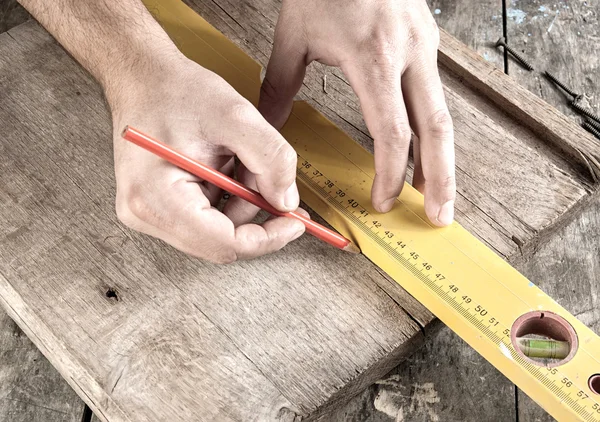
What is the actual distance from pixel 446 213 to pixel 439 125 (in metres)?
0.16

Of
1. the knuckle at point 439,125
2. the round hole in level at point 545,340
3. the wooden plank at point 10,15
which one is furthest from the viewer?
the wooden plank at point 10,15

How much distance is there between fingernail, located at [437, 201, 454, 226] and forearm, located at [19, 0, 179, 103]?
554 mm

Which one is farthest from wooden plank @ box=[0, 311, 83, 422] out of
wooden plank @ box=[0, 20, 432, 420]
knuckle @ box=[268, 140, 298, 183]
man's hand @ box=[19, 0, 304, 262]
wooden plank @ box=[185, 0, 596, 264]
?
wooden plank @ box=[185, 0, 596, 264]

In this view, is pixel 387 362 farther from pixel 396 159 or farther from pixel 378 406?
pixel 396 159

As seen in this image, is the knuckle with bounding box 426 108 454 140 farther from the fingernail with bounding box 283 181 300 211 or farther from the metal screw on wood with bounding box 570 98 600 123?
the metal screw on wood with bounding box 570 98 600 123

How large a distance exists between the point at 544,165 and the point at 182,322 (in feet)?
2.58

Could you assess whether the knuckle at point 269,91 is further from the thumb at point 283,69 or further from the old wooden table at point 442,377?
the old wooden table at point 442,377

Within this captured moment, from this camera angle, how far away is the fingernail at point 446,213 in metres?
1.26

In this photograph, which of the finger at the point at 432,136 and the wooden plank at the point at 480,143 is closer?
the finger at the point at 432,136

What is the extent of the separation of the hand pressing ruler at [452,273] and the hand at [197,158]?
16cm

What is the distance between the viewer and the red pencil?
41.0 inches

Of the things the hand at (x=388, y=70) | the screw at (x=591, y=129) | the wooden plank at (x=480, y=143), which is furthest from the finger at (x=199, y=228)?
the screw at (x=591, y=129)

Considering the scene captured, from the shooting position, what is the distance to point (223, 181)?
3.81 feet

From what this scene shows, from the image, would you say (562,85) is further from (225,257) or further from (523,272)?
(225,257)
